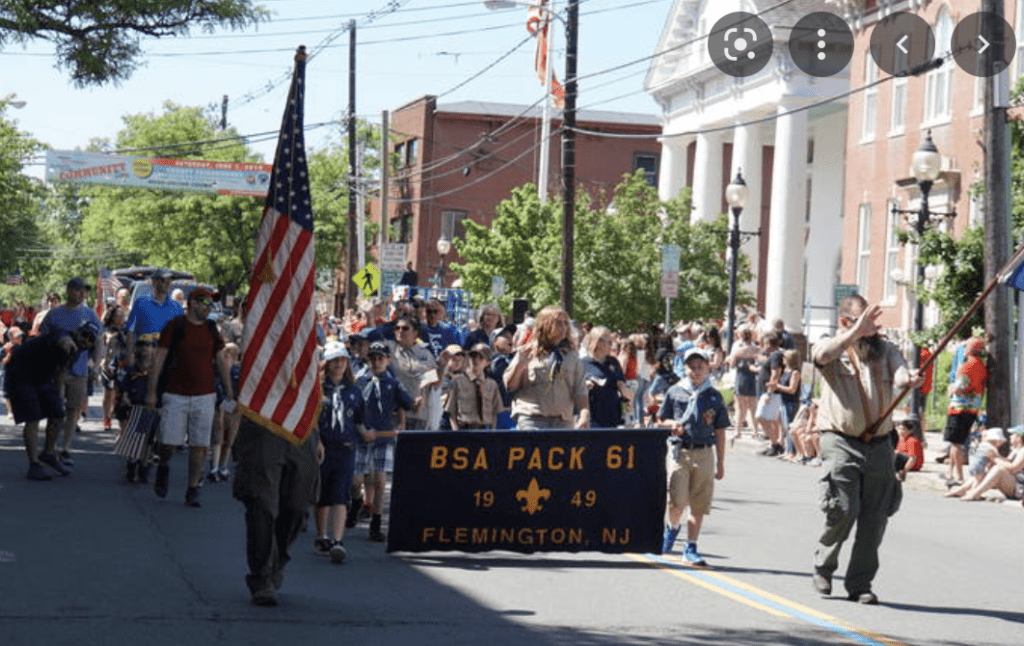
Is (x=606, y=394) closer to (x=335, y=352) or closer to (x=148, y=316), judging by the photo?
(x=148, y=316)

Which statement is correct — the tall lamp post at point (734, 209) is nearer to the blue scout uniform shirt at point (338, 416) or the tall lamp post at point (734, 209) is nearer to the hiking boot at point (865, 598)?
the blue scout uniform shirt at point (338, 416)

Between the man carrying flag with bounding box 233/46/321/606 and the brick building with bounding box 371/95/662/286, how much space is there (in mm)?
67670

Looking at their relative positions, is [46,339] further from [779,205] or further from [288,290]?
[779,205]

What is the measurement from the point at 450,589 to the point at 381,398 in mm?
2478

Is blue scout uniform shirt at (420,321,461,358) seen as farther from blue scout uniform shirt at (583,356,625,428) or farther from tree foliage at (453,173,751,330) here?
tree foliage at (453,173,751,330)

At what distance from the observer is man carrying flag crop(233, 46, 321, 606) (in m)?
10.5

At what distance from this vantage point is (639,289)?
4194 cm

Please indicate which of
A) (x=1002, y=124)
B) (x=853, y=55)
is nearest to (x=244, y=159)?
(x=853, y=55)

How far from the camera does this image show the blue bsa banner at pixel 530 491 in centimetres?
1302

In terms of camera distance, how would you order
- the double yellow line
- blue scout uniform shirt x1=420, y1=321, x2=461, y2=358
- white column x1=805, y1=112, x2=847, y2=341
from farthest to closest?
white column x1=805, y1=112, x2=847, y2=341
blue scout uniform shirt x1=420, y1=321, x2=461, y2=358
the double yellow line

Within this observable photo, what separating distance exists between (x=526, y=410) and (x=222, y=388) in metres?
4.72

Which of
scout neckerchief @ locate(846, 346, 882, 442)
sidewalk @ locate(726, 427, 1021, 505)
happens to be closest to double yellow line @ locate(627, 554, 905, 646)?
scout neckerchief @ locate(846, 346, 882, 442)

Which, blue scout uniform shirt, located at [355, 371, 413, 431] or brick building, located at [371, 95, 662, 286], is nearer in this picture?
blue scout uniform shirt, located at [355, 371, 413, 431]

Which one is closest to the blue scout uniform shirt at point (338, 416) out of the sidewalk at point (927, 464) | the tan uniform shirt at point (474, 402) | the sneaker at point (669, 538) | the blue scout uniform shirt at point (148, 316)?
the sneaker at point (669, 538)
